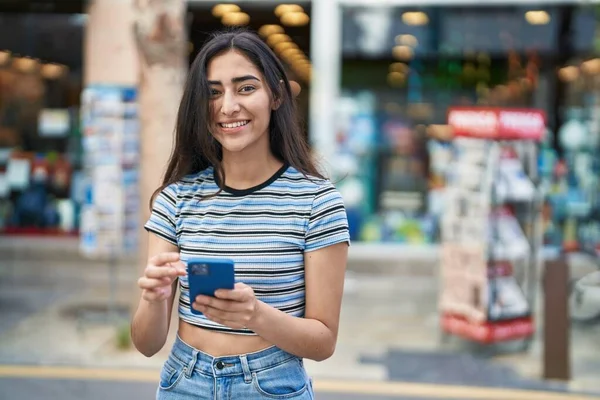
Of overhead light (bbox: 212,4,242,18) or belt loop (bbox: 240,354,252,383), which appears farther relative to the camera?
overhead light (bbox: 212,4,242,18)

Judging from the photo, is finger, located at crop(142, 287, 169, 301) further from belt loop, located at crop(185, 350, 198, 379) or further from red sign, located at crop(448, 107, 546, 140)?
red sign, located at crop(448, 107, 546, 140)

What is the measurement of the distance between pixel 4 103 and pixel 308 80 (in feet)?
12.4

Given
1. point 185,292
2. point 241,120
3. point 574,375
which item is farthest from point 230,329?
point 574,375

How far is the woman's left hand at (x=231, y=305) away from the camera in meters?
1.92

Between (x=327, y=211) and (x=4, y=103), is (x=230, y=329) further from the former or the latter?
(x=4, y=103)

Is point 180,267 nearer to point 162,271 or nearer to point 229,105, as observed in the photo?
point 162,271

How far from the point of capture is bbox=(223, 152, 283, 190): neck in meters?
2.26

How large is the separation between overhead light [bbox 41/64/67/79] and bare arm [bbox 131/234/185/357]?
26.8 ft

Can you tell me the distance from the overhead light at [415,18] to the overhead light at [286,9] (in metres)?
1.24

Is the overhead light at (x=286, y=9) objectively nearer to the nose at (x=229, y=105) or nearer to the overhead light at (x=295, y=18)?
the overhead light at (x=295, y=18)

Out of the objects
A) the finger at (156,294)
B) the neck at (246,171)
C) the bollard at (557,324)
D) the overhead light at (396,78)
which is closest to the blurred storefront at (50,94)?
the overhead light at (396,78)

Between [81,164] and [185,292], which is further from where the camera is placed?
[81,164]

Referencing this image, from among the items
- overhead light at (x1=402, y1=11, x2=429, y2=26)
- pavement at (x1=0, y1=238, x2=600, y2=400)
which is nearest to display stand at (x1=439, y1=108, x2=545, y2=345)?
pavement at (x1=0, y1=238, x2=600, y2=400)

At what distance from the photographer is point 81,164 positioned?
1011 cm
